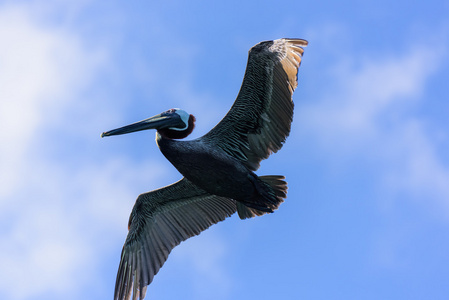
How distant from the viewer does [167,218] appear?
11586 millimetres

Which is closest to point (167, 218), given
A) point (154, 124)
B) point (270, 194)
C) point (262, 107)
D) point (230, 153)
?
point (230, 153)

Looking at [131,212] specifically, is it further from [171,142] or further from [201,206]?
[171,142]

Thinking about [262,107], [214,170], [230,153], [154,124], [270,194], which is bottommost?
[270,194]

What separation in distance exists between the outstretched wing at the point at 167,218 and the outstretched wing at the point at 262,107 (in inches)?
50.3

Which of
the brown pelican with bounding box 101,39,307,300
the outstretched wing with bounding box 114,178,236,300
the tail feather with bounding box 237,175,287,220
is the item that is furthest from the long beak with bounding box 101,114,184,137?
the tail feather with bounding box 237,175,287,220

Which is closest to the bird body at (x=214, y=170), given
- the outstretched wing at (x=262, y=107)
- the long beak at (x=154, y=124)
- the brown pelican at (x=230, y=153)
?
the brown pelican at (x=230, y=153)

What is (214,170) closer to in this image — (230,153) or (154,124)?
(230,153)

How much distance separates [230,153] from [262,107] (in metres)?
0.88

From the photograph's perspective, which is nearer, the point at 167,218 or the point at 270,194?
the point at 270,194

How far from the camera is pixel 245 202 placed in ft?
34.3

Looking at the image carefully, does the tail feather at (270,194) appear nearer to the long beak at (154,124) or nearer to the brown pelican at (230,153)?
the brown pelican at (230,153)

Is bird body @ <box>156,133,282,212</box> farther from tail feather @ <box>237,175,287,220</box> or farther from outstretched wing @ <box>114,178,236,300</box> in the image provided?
outstretched wing @ <box>114,178,236,300</box>

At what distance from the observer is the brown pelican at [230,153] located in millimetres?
10141

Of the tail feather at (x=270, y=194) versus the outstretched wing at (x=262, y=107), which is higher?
the outstretched wing at (x=262, y=107)
